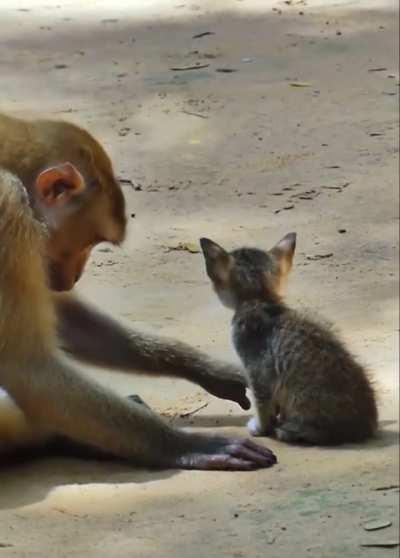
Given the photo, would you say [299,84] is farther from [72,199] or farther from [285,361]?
[285,361]

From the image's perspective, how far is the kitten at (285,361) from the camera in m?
5.45

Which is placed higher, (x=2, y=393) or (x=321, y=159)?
(x=2, y=393)

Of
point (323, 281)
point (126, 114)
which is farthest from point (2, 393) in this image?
point (126, 114)

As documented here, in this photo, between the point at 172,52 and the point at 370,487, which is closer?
the point at 370,487

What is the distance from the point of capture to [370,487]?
482 centimetres

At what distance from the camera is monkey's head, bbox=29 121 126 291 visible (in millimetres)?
5590

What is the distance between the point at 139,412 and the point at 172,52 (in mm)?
5723

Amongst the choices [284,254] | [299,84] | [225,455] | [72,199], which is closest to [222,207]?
[299,84]

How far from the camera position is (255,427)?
5.74m

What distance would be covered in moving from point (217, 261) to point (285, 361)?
0.49 metres

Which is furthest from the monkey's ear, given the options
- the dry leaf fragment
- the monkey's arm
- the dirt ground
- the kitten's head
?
the dry leaf fragment

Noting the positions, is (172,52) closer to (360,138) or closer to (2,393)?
(360,138)

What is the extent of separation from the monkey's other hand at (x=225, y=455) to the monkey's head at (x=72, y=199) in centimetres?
79

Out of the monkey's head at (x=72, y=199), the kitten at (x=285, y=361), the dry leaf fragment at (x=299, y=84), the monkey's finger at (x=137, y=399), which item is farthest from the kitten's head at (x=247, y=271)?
the dry leaf fragment at (x=299, y=84)
